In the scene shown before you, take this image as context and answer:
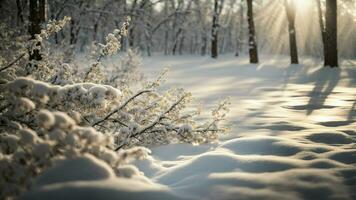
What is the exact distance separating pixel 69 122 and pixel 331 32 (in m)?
13.4

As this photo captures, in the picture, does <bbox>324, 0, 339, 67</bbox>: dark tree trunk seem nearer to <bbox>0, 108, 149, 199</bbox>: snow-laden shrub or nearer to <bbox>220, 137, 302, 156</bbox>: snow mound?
<bbox>220, 137, 302, 156</bbox>: snow mound

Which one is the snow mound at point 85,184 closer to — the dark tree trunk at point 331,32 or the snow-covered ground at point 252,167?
the snow-covered ground at point 252,167

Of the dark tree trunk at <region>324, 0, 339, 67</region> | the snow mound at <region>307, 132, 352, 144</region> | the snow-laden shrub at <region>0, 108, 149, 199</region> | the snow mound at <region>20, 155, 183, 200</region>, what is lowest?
the snow mound at <region>307, 132, 352, 144</region>

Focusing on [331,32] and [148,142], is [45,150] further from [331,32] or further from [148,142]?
[331,32]

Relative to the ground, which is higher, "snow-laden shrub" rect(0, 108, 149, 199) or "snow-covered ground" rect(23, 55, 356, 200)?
"snow-laden shrub" rect(0, 108, 149, 199)

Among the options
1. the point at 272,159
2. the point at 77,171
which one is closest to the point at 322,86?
the point at 272,159

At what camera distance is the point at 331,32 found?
13.7 m

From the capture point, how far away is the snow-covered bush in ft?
7.50

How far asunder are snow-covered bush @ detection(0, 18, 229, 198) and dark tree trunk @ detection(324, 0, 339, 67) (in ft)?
35.4

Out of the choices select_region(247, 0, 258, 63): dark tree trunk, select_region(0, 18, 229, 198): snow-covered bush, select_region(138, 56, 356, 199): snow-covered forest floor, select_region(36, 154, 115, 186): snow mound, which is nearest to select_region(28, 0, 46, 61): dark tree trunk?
select_region(0, 18, 229, 198): snow-covered bush

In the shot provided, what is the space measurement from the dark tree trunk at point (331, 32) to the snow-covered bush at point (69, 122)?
1080cm

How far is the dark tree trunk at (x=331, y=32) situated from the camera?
13.5 metres

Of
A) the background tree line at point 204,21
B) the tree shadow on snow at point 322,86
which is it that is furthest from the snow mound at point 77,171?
the tree shadow on snow at point 322,86

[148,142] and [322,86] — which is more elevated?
[148,142]
